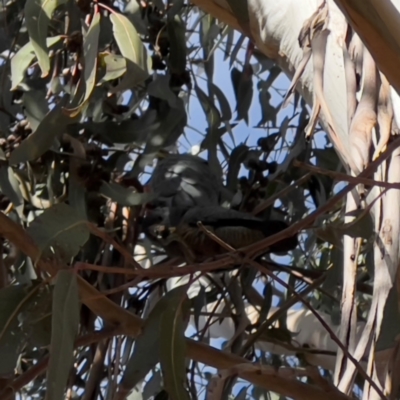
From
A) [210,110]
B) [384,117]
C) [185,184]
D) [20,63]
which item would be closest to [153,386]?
[185,184]

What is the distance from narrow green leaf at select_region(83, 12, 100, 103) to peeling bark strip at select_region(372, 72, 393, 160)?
329mm

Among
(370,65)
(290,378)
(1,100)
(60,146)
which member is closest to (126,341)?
(60,146)

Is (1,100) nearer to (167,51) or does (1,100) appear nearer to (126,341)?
(167,51)

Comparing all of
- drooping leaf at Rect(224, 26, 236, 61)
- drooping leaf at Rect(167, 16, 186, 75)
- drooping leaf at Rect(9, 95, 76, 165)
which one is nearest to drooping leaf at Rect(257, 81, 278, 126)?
drooping leaf at Rect(224, 26, 236, 61)

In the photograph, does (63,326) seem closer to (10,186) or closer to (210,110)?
(10,186)

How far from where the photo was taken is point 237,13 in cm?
82

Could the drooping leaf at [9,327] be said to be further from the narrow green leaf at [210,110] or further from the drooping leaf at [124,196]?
the narrow green leaf at [210,110]

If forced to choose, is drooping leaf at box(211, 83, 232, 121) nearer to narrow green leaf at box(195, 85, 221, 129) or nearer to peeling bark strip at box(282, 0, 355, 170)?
narrow green leaf at box(195, 85, 221, 129)

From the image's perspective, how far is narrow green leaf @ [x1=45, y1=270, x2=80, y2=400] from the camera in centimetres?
64

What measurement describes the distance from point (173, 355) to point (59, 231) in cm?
15

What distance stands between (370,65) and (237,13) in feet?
0.57

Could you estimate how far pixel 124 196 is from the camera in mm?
1059

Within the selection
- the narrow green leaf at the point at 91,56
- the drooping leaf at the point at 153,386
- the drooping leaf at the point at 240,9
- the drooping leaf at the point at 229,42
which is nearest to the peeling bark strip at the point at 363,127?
the drooping leaf at the point at 240,9

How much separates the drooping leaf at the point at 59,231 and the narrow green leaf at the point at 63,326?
0.19ft
